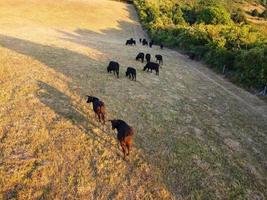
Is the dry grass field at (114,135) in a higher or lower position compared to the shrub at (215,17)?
higher

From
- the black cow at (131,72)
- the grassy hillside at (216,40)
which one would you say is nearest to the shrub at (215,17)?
the grassy hillside at (216,40)

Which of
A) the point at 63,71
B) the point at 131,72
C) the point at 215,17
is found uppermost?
the point at 131,72

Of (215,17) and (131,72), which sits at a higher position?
(131,72)

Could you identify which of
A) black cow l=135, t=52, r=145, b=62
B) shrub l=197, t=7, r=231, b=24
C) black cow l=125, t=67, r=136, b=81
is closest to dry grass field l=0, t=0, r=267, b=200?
black cow l=125, t=67, r=136, b=81

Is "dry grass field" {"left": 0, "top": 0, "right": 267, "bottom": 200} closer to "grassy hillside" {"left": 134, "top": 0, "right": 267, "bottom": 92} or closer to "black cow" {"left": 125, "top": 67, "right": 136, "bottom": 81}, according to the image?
"black cow" {"left": 125, "top": 67, "right": 136, "bottom": 81}

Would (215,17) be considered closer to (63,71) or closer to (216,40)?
(216,40)

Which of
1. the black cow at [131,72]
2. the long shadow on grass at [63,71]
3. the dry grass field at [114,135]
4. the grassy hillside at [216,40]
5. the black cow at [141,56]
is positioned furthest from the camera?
the black cow at [141,56]

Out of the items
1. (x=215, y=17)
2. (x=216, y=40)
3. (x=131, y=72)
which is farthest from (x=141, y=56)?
(x=215, y=17)

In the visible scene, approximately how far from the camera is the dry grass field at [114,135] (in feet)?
44.8

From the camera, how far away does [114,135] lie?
56.7 ft

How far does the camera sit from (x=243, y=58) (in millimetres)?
35625

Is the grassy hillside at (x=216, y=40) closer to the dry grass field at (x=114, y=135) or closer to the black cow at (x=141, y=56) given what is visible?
the dry grass field at (x=114, y=135)

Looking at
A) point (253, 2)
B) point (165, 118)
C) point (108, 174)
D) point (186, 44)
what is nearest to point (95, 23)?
point (186, 44)

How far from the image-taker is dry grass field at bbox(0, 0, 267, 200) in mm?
13648
